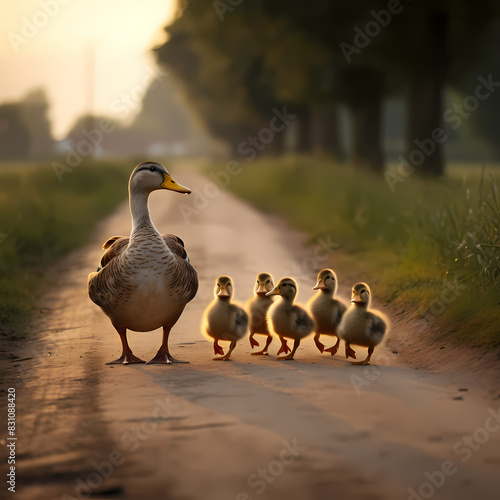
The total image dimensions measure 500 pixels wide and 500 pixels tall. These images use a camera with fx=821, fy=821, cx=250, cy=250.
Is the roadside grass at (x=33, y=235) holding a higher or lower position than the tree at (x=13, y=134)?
lower

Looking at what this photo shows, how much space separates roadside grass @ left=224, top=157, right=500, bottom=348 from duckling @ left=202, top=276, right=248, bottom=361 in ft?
6.99

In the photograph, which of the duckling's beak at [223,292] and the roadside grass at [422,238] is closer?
the duckling's beak at [223,292]

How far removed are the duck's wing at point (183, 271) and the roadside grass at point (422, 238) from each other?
2.62 metres

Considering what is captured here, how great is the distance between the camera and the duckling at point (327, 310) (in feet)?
26.6

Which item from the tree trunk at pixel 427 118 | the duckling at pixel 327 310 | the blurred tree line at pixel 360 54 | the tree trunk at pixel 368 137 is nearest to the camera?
the duckling at pixel 327 310

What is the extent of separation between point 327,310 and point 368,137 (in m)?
21.7

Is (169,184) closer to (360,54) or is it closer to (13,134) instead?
(360,54)

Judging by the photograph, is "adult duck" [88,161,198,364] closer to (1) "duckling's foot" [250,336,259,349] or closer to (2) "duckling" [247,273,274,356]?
(2) "duckling" [247,273,274,356]

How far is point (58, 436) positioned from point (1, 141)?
10150cm

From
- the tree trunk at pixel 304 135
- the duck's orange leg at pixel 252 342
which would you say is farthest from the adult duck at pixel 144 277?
the tree trunk at pixel 304 135

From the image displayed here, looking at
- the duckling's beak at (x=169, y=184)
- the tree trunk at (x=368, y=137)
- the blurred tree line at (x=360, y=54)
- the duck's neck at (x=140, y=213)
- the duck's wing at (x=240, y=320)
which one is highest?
the blurred tree line at (x=360, y=54)

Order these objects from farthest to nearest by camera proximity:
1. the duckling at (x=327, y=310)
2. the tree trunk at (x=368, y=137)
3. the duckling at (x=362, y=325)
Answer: the tree trunk at (x=368, y=137), the duckling at (x=327, y=310), the duckling at (x=362, y=325)

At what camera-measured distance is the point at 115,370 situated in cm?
727

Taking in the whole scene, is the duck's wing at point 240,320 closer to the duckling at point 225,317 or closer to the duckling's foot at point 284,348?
the duckling at point 225,317
